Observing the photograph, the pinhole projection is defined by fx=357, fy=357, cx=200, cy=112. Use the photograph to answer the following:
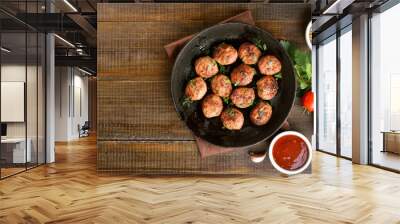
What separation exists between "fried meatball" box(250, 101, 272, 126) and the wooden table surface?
0.55 meters

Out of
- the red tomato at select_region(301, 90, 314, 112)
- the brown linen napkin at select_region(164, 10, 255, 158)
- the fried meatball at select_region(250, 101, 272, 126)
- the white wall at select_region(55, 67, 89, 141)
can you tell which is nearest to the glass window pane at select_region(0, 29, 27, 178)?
the brown linen napkin at select_region(164, 10, 255, 158)

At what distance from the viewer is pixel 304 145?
14.4 feet

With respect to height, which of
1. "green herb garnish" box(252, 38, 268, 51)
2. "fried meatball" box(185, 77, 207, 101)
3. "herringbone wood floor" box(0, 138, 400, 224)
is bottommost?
"herringbone wood floor" box(0, 138, 400, 224)

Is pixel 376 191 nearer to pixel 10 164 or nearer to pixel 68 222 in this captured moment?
pixel 68 222

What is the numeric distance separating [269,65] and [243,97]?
0.49 m

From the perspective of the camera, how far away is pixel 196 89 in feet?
13.9

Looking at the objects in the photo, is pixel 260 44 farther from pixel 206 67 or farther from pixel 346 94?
pixel 346 94

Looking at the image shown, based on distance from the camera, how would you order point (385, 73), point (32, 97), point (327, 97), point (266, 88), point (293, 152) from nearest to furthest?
1. point (266, 88)
2. point (293, 152)
3. point (32, 97)
4. point (385, 73)
5. point (327, 97)

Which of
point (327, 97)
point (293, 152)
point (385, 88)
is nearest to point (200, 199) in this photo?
point (293, 152)

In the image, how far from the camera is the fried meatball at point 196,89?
4.24 metres

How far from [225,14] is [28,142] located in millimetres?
3799

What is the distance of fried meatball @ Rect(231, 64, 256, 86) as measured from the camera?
4215 millimetres

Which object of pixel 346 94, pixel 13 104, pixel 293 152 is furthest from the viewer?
pixel 346 94

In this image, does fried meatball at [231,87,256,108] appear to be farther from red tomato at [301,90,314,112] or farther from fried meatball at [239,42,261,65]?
red tomato at [301,90,314,112]
